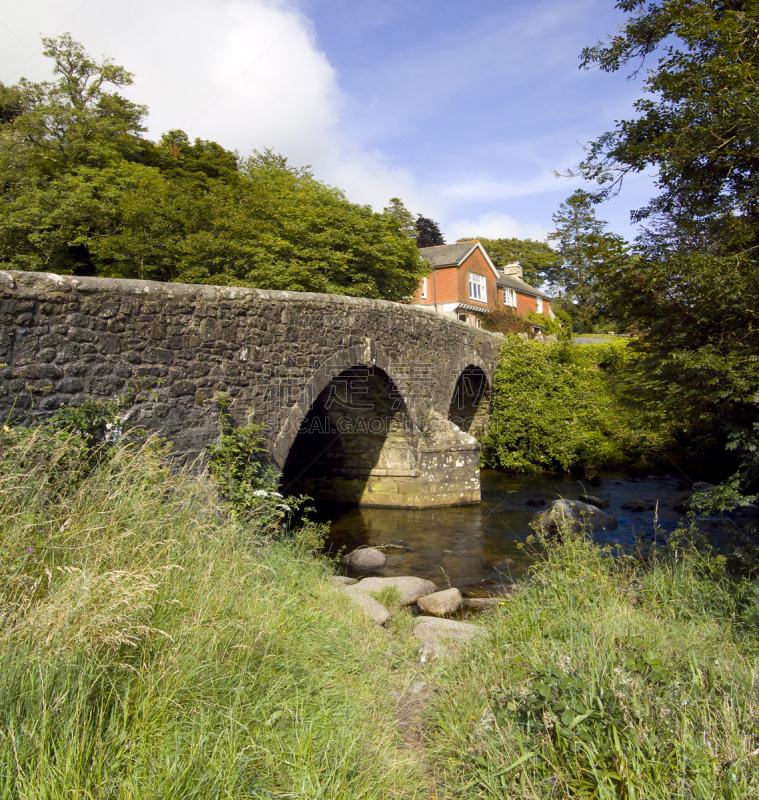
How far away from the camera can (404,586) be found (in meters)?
6.82

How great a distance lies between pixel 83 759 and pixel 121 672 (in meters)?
0.45

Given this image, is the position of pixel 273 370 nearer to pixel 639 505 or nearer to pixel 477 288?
pixel 639 505

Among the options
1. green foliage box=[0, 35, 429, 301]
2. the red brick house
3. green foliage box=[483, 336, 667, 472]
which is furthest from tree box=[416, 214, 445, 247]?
green foliage box=[483, 336, 667, 472]

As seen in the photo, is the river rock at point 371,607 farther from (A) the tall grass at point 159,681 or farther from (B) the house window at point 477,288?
(B) the house window at point 477,288

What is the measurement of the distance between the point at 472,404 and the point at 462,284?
20.1 metres

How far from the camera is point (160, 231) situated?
53.3 feet

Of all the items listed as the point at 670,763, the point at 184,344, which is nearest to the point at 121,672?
the point at 670,763

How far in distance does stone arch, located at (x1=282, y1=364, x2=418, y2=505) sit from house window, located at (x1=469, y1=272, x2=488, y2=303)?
1028 inches

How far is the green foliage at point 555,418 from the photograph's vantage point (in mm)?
15797

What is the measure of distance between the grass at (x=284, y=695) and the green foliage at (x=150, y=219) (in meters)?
13.0

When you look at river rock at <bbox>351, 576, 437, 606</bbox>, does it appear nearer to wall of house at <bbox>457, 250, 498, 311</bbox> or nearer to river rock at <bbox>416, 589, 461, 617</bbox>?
river rock at <bbox>416, 589, 461, 617</bbox>

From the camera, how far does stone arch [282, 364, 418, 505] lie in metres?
11.7

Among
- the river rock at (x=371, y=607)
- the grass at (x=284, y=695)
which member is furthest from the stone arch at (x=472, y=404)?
the grass at (x=284, y=695)

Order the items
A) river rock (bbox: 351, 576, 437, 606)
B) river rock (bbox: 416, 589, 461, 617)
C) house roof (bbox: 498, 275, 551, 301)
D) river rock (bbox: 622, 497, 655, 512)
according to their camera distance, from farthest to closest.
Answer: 1. house roof (bbox: 498, 275, 551, 301)
2. river rock (bbox: 622, 497, 655, 512)
3. river rock (bbox: 351, 576, 437, 606)
4. river rock (bbox: 416, 589, 461, 617)
